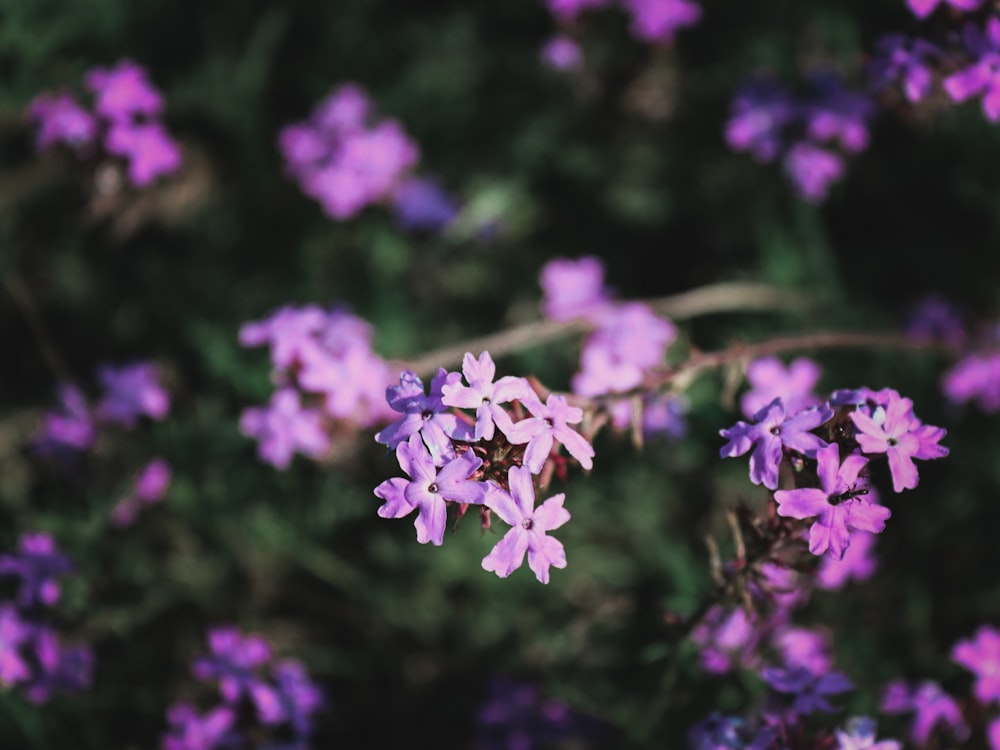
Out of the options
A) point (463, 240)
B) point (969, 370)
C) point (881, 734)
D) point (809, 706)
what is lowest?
point (809, 706)

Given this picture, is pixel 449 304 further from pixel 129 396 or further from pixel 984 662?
pixel 984 662

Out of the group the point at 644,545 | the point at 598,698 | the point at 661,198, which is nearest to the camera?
the point at 598,698

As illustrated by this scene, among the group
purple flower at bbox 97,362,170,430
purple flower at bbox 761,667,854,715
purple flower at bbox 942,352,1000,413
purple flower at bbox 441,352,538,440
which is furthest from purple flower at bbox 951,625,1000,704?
purple flower at bbox 97,362,170,430

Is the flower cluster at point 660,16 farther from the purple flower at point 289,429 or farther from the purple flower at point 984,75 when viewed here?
the purple flower at point 289,429

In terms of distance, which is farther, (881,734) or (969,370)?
(969,370)

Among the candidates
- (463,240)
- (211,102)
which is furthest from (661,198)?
(211,102)

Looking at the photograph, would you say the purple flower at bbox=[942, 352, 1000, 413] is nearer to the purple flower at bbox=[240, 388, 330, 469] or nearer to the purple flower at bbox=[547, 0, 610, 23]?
the purple flower at bbox=[547, 0, 610, 23]

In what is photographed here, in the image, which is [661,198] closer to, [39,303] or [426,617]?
[426,617]
